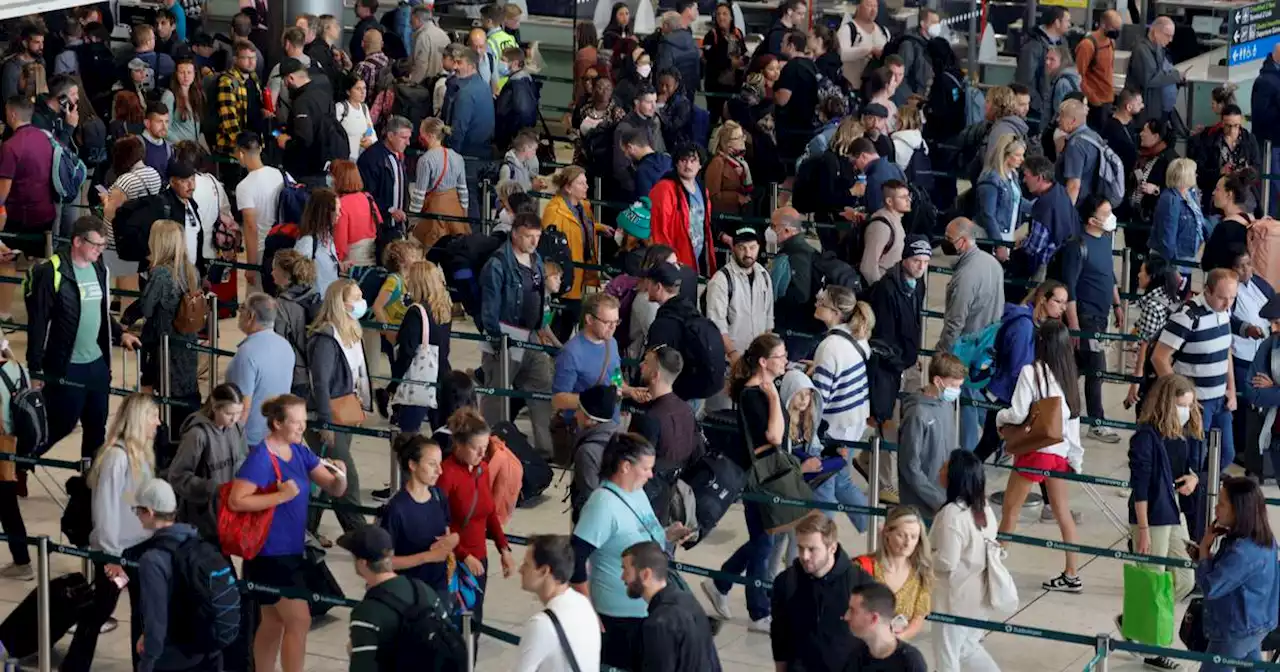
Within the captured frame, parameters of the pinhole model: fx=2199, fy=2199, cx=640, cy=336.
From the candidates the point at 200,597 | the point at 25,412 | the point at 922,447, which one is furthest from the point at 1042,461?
the point at 25,412

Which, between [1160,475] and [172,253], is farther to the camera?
[172,253]

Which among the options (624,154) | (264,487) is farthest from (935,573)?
(624,154)

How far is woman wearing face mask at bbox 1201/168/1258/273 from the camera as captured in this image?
49.1 ft

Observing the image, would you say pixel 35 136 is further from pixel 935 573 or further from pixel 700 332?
pixel 935 573

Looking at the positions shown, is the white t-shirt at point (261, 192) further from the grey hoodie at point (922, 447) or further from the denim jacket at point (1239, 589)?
the denim jacket at point (1239, 589)

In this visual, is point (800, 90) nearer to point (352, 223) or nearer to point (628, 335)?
point (352, 223)

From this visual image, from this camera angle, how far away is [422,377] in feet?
41.8

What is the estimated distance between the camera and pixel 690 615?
8617 mm

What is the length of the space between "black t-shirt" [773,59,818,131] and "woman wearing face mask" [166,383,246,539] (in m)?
9.60

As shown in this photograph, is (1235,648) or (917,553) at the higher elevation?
(917,553)

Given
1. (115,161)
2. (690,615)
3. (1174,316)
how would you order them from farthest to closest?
1. (115,161)
2. (1174,316)
3. (690,615)

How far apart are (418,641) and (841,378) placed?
4.30m

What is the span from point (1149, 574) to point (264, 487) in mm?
4356

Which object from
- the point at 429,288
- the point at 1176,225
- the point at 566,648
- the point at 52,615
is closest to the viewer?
the point at 566,648
